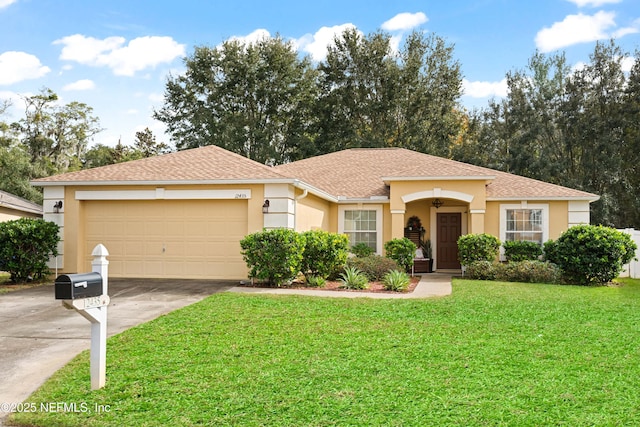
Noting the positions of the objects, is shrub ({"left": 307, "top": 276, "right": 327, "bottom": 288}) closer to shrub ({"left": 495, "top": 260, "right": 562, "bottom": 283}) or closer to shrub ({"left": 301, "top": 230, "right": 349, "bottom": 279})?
shrub ({"left": 301, "top": 230, "right": 349, "bottom": 279})

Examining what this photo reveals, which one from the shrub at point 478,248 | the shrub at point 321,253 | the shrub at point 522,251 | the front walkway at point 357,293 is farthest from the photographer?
the shrub at point 522,251

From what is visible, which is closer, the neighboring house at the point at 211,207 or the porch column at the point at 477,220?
the neighboring house at the point at 211,207

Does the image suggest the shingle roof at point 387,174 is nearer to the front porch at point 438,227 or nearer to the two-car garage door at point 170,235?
the front porch at point 438,227

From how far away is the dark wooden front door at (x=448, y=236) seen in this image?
18.2m

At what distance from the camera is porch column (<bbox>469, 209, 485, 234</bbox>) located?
53.2ft

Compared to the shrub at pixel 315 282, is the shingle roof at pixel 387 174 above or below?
above

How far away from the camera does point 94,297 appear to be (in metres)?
4.62

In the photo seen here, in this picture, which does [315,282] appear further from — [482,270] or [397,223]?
[482,270]

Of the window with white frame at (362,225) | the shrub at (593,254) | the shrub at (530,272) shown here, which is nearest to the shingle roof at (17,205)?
the window with white frame at (362,225)

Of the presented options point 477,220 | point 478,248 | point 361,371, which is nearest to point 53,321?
point 361,371

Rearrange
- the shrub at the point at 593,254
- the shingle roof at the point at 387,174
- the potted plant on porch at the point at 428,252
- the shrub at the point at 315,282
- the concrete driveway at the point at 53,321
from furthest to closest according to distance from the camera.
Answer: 1. the potted plant on porch at the point at 428,252
2. the shingle roof at the point at 387,174
3. the shrub at the point at 593,254
4. the shrub at the point at 315,282
5. the concrete driveway at the point at 53,321

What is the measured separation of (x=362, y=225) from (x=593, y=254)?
6.93 metres

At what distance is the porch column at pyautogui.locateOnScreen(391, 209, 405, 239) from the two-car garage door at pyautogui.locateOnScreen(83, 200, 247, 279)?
5170 millimetres

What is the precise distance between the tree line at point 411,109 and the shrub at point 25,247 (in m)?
18.5
